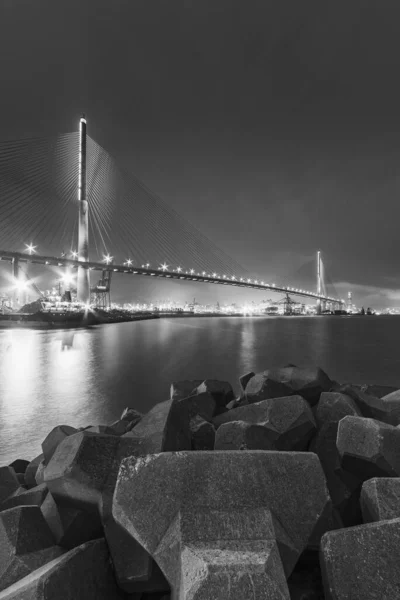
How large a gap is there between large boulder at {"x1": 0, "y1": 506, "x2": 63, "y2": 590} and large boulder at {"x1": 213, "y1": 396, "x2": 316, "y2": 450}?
5.23 feet

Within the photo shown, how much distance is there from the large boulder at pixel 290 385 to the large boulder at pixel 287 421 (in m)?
1.05

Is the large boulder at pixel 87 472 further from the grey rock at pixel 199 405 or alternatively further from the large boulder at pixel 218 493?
the grey rock at pixel 199 405

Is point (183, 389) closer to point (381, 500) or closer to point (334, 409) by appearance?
point (334, 409)

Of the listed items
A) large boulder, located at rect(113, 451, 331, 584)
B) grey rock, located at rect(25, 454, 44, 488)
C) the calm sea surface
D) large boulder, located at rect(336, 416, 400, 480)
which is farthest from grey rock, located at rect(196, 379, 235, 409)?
large boulder, located at rect(113, 451, 331, 584)

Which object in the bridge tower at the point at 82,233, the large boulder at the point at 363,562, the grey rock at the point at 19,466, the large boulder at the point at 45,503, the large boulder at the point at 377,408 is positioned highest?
the bridge tower at the point at 82,233

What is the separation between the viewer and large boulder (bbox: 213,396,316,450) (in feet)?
8.75

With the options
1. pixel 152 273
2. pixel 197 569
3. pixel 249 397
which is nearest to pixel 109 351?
pixel 249 397

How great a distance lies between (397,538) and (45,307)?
204ft

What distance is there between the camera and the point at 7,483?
286 centimetres

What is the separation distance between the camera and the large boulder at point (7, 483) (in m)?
2.76

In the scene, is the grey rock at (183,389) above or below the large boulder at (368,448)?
below

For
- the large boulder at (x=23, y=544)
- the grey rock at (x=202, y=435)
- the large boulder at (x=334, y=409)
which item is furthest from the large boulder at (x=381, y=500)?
the large boulder at (x=23, y=544)

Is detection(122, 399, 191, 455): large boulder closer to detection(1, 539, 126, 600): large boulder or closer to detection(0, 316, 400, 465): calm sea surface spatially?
detection(1, 539, 126, 600): large boulder

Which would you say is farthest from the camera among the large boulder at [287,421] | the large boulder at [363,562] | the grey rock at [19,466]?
the grey rock at [19,466]
